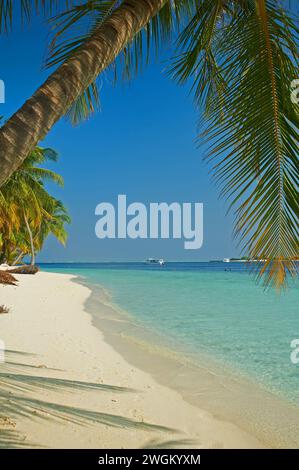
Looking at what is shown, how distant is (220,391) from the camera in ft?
17.7

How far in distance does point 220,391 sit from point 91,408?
7.32 feet

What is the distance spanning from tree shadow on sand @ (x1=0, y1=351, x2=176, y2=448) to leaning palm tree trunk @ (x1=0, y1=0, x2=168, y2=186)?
202 centimetres

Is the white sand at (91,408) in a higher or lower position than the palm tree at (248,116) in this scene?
lower

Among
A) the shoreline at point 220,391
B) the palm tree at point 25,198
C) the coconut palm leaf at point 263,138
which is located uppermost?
the palm tree at point 25,198

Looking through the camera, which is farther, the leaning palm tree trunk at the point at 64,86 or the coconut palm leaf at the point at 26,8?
the coconut palm leaf at the point at 26,8

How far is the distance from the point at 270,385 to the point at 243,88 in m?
4.57

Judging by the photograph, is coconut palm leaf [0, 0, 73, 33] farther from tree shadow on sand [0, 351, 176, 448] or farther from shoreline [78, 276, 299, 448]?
shoreline [78, 276, 299, 448]

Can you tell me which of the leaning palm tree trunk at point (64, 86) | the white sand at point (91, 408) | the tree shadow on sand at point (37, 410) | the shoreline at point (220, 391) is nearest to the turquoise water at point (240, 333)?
the shoreline at point (220, 391)

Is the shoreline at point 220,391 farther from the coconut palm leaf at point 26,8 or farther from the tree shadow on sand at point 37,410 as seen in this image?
the coconut palm leaf at point 26,8

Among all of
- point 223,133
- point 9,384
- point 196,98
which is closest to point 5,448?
point 9,384

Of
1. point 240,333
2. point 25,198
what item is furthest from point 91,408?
point 25,198

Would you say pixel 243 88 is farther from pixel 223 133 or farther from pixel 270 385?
pixel 270 385

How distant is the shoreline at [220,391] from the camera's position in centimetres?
418

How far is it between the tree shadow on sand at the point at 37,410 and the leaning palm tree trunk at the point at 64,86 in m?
2.02
